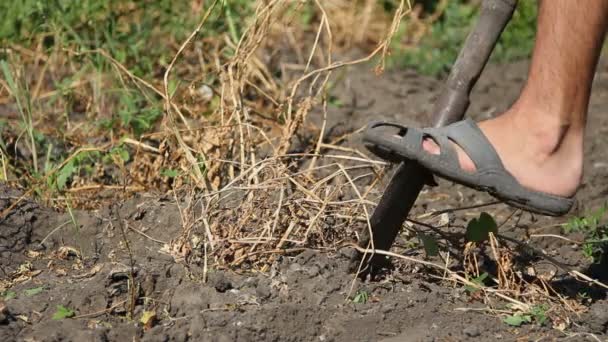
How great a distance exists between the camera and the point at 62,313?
290 centimetres

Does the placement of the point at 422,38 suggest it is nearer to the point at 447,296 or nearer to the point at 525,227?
the point at 525,227

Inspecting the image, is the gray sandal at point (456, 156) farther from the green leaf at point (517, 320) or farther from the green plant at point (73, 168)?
the green plant at point (73, 168)

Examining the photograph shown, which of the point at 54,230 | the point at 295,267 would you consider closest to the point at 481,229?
the point at 295,267

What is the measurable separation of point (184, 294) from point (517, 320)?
0.90 meters

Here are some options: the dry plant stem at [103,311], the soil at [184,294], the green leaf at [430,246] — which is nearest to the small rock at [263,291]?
the soil at [184,294]

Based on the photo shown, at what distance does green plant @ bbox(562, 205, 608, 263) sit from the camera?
346 centimetres

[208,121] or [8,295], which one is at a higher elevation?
[208,121]

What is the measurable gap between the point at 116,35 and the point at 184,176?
116 cm

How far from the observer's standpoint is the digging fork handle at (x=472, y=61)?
297 cm

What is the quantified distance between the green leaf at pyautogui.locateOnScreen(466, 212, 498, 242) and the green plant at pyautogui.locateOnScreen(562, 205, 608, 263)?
378 mm

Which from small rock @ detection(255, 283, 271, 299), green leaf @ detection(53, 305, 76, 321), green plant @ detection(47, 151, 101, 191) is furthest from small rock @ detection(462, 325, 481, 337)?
green plant @ detection(47, 151, 101, 191)

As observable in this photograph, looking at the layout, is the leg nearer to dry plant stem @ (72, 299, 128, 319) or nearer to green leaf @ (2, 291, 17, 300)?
dry plant stem @ (72, 299, 128, 319)

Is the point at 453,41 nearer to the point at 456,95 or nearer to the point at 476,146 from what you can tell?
the point at 456,95

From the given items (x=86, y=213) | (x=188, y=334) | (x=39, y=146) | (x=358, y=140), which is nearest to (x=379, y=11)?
(x=358, y=140)
